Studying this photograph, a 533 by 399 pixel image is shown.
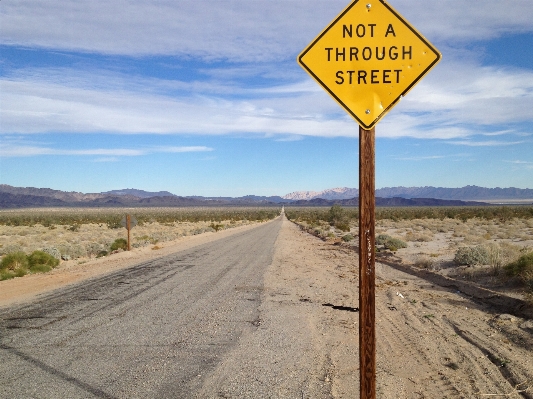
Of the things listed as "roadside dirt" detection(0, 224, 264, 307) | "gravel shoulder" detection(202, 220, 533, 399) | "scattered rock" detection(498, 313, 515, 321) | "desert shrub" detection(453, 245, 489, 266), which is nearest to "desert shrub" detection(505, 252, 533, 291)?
"gravel shoulder" detection(202, 220, 533, 399)

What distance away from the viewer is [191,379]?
18.5ft

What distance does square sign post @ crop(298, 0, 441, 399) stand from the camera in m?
3.48

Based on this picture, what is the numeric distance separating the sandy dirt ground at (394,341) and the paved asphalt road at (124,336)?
1.62ft

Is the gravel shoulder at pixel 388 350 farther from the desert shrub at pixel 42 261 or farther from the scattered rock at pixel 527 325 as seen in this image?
the desert shrub at pixel 42 261

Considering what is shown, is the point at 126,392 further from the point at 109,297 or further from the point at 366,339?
the point at 109,297

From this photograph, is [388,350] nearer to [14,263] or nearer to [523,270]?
[523,270]

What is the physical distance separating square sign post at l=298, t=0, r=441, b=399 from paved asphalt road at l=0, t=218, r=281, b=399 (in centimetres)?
279

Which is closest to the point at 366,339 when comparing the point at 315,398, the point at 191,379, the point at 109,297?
the point at 315,398

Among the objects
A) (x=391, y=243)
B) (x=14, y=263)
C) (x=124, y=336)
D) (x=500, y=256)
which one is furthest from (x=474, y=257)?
(x=14, y=263)

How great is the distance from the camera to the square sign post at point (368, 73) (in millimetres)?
3484

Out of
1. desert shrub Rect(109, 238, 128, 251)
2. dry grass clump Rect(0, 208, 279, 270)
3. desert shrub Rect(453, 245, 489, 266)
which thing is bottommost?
dry grass clump Rect(0, 208, 279, 270)

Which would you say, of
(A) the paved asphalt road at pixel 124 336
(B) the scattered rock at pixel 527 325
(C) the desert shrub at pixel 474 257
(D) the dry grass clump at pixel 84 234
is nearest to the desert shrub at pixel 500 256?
(C) the desert shrub at pixel 474 257

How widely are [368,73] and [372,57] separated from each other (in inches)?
4.9

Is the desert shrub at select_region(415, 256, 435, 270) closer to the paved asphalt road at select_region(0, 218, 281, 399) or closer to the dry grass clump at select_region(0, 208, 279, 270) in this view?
the paved asphalt road at select_region(0, 218, 281, 399)
